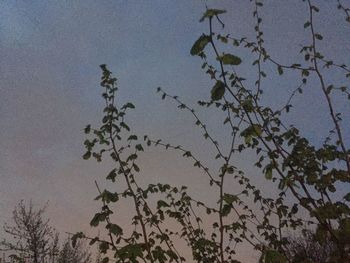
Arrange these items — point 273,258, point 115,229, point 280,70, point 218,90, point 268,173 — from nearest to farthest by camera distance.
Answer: point 218,90 < point 273,258 < point 268,173 < point 115,229 < point 280,70

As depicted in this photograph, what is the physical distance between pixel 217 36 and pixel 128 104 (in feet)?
4.05

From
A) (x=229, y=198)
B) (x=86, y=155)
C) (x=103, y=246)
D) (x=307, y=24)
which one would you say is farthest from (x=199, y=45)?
(x=307, y=24)

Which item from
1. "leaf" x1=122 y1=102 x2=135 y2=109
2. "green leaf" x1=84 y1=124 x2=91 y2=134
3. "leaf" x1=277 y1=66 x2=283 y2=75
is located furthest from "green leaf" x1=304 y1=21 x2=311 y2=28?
"green leaf" x1=84 y1=124 x2=91 y2=134

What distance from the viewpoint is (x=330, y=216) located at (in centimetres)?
406

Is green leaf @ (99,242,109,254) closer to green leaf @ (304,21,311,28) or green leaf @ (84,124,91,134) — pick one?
green leaf @ (84,124,91,134)

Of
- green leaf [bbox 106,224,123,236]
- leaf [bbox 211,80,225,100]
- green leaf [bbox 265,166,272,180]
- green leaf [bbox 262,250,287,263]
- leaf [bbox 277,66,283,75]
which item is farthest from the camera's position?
leaf [bbox 277,66,283,75]

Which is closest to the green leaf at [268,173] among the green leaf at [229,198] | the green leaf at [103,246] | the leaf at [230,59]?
the green leaf at [229,198]

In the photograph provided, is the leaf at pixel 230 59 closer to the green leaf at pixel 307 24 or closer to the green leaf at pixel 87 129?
the green leaf at pixel 87 129

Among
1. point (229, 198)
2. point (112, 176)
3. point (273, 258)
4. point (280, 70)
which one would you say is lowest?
point (273, 258)

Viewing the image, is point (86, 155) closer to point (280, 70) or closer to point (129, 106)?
point (129, 106)

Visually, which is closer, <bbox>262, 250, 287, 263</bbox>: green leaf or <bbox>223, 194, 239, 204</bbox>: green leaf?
<bbox>262, 250, 287, 263</bbox>: green leaf

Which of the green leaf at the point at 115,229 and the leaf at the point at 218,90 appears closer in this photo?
the leaf at the point at 218,90

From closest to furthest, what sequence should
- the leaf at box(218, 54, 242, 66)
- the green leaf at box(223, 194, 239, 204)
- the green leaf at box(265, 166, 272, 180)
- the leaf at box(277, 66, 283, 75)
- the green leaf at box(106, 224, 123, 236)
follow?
the leaf at box(218, 54, 242, 66)
the green leaf at box(265, 166, 272, 180)
the green leaf at box(223, 194, 239, 204)
the green leaf at box(106, 224, 123, 236)
the leaf at box(277, 66, 283, 75)

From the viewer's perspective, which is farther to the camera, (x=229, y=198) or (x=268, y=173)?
(x=229, y=198)
